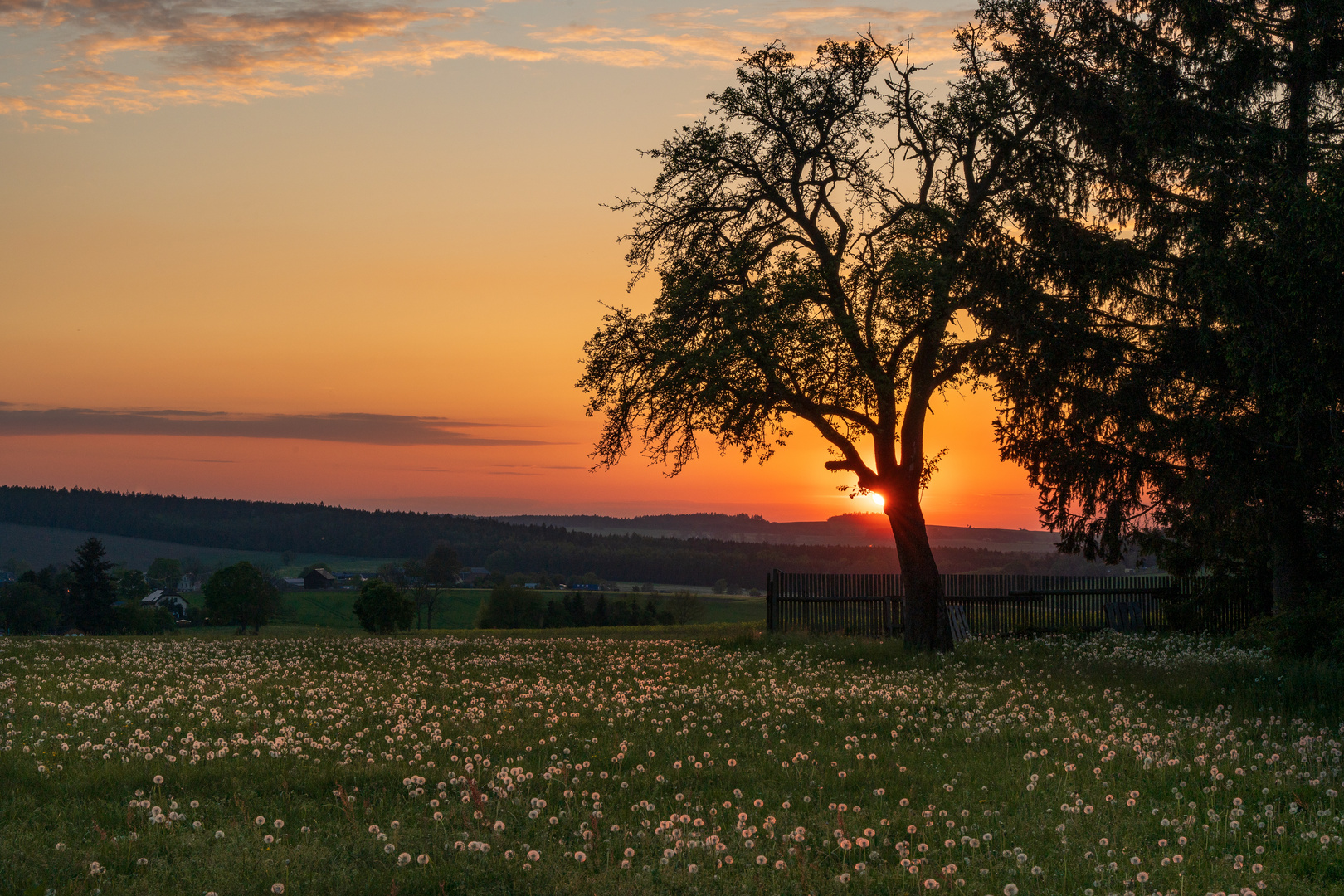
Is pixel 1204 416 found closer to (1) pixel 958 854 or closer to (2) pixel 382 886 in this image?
(1) pixel 958 854

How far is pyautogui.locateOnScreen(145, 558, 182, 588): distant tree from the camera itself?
5463 inches

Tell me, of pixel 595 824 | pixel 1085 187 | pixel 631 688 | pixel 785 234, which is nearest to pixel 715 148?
pixel 785 234

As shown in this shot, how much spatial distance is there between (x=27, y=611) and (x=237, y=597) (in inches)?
752

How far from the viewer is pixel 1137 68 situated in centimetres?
1902

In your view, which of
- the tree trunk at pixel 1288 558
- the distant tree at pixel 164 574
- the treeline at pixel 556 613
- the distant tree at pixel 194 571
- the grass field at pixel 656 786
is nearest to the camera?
the grass field at pixel 656 786

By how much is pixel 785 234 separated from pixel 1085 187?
6.77 meters

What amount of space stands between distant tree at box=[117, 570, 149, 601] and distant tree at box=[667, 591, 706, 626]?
165 ft

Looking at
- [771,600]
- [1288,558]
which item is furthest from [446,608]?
[1288,558]

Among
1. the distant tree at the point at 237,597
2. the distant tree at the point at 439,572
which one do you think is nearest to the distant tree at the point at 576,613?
the distant tree at the point at 237,597

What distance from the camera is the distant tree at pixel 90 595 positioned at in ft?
267

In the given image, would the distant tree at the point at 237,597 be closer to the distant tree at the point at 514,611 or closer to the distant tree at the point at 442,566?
the distant tree at the point at 514,611

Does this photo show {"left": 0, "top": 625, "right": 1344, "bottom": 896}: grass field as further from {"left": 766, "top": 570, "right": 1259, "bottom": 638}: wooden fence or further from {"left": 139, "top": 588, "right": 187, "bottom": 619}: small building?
{"left": 139, "top": 588, "right": 187, "bottom": 619}: small building

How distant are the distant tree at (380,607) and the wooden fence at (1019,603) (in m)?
33.6

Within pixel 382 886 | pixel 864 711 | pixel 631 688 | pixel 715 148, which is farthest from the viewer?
pixel 715 148
